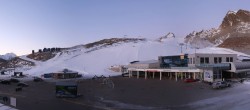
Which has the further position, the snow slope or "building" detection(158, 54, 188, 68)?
the snow slope

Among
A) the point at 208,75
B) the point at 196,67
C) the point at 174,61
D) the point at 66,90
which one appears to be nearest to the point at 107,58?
the point at 174,61

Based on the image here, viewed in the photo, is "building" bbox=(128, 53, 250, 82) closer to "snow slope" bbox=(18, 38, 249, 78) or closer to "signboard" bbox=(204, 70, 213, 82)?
"signboard" bbox=(204, 70, 213, 82)

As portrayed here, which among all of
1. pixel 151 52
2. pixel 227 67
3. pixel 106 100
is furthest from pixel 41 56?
pixel 106 100

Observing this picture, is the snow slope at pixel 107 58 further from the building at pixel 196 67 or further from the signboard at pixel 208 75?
the signboard at pixel 208 75

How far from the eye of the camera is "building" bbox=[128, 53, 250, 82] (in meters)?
53.1

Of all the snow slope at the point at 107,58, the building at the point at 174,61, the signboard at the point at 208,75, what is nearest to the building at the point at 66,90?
the signboard at the point at 208,75

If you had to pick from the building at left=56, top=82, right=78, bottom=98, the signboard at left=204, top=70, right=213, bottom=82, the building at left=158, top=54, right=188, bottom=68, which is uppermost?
the building at left=158, top=54, right=188, bottom=68

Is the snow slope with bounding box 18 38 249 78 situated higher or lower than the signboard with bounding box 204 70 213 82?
higher

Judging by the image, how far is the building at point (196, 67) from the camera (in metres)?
53.1

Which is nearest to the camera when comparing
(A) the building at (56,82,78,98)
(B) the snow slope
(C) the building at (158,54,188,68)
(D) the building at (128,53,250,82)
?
(A) the building at (56,82,78,98)

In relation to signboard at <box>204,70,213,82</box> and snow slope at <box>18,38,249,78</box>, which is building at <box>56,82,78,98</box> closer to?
signboard at <box>204,70,213,82</box>

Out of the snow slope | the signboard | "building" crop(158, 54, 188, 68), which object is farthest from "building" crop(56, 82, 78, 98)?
the snow slope

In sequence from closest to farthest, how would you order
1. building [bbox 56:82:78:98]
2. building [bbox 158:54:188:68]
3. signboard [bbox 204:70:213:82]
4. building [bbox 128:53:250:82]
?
building [bbox 56:82:78:98] → signboard [bbox 204:70:213:82] → building [bbox 128:53:250:82] → building [bbox 158:54:188:68]

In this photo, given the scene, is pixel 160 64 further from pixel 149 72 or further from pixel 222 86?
pixel 222 86
